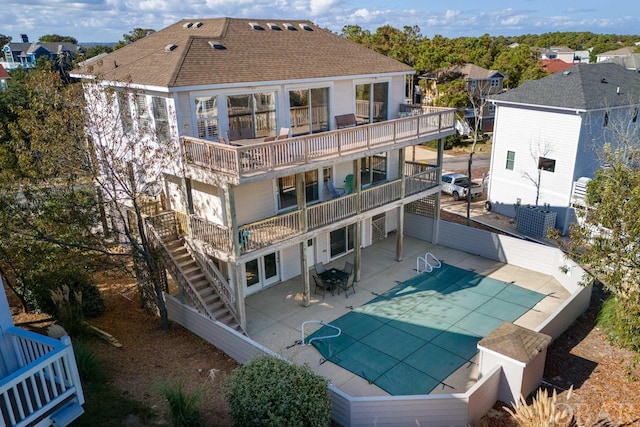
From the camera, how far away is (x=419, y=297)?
17.6 metres

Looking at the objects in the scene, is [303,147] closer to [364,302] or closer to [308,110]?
[308,110]

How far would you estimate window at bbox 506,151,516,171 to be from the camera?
26.0 meters

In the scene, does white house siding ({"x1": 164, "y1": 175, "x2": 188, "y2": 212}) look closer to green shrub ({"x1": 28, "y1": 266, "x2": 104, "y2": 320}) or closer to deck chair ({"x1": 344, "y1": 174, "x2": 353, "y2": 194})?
green shrub ({"x1": 28, "y1": 266, "x2": 104, "y2": 320})

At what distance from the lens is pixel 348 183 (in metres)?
20.0

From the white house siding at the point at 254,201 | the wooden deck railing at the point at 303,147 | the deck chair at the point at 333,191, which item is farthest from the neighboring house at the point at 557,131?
the white house siding at the point at 254,201

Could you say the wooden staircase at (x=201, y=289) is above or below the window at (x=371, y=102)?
below

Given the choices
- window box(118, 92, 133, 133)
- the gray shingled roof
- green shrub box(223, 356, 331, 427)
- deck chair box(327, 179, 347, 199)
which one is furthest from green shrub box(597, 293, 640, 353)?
the gray shingled roof

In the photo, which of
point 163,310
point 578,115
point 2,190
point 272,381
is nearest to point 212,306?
point 163,310

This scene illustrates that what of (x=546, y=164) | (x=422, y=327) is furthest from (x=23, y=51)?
(x=422, y=327)

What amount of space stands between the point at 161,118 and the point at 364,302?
9685mm

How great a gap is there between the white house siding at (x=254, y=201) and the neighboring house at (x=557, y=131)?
49.9 ft

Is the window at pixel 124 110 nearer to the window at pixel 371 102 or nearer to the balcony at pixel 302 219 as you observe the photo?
the balcony at pixel 302 219

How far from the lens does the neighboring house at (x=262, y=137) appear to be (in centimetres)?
1450

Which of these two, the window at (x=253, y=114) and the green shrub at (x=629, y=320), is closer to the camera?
the green shrub at (x=629, y=320)
